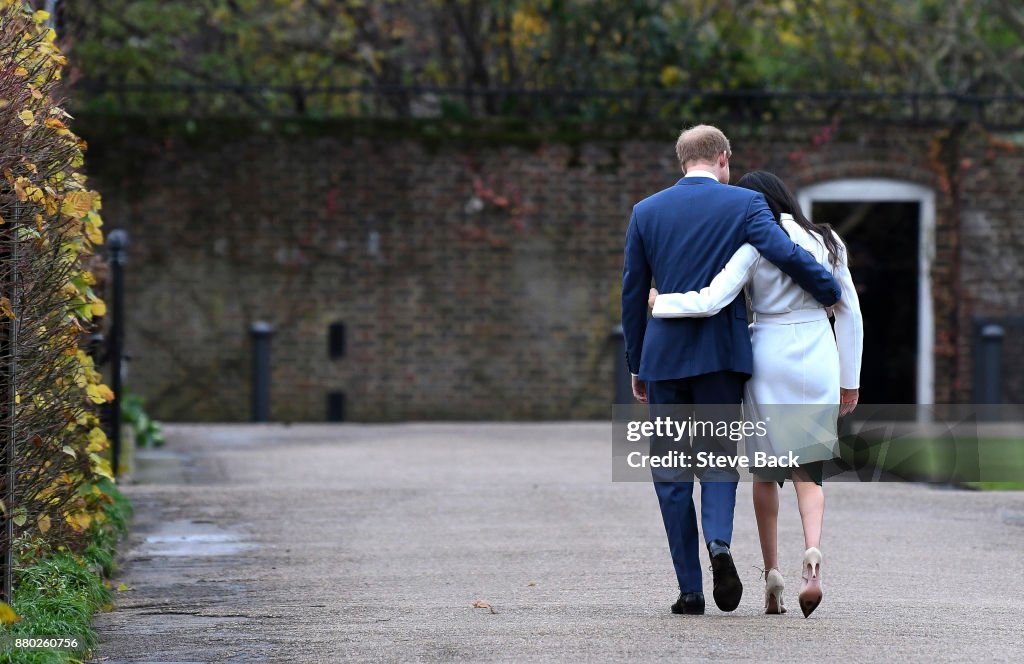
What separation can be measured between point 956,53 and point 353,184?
718 centimetres

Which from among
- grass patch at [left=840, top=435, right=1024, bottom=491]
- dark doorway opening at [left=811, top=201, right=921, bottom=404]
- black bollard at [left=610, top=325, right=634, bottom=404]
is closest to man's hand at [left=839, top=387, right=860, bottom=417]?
grass patch at [left=840, top=435, right=1024, bottom=491]

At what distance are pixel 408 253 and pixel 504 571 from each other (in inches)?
397

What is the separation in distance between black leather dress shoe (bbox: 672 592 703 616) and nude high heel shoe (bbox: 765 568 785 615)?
23 cm

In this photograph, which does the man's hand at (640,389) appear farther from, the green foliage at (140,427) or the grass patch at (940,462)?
the green foliage at (140,427)

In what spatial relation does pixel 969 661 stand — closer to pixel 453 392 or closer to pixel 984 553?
pixel 984 553

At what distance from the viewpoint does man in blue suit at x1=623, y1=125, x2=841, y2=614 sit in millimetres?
5910

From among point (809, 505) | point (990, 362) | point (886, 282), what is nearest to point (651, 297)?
point (809, 505)

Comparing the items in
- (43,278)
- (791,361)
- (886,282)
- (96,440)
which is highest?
(886,282)

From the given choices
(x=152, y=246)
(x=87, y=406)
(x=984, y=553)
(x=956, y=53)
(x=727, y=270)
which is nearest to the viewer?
(x=727, y=270)

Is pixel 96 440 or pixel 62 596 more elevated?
pixel 96 440

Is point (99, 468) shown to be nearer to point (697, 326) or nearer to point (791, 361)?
point (697, 326)

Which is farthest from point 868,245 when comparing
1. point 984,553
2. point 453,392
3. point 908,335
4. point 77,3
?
point 984,553

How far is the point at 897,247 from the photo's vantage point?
57.8 feet

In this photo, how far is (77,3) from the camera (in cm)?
1792
